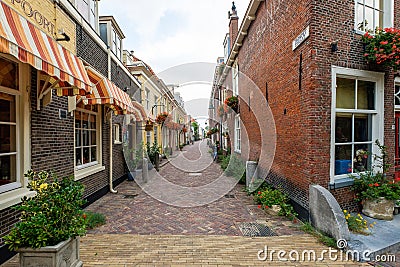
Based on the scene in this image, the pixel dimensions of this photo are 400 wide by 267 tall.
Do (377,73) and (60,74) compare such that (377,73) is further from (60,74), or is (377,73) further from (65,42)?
(65,42)

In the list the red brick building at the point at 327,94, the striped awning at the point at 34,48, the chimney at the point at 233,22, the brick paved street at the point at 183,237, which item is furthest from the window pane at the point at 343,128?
the chimney at the point at 233,22

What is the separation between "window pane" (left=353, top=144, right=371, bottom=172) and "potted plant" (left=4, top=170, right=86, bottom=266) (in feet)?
20.5

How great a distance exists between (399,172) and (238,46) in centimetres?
893

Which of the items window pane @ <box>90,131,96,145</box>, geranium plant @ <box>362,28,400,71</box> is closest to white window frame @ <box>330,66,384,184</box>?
geranium plant @ <box>362,28,400,71</box>

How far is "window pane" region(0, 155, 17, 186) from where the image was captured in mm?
3775

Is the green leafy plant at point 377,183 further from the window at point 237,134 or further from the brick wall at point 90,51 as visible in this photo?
the brick wall at point 90,51

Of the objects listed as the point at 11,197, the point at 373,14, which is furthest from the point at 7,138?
the point at 373,14

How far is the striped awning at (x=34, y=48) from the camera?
2.42m

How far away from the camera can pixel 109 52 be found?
8.31 meters

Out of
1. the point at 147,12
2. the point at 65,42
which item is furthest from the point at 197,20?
the point at 65,42

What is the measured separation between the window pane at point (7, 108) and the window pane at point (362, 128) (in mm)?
7458

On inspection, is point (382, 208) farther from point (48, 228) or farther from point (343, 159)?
point (48, 228)

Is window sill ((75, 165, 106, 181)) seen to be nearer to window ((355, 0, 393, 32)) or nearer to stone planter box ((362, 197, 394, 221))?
stone planter box ((362, 197, 394, 221))

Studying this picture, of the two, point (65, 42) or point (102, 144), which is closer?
point (65, 42)
